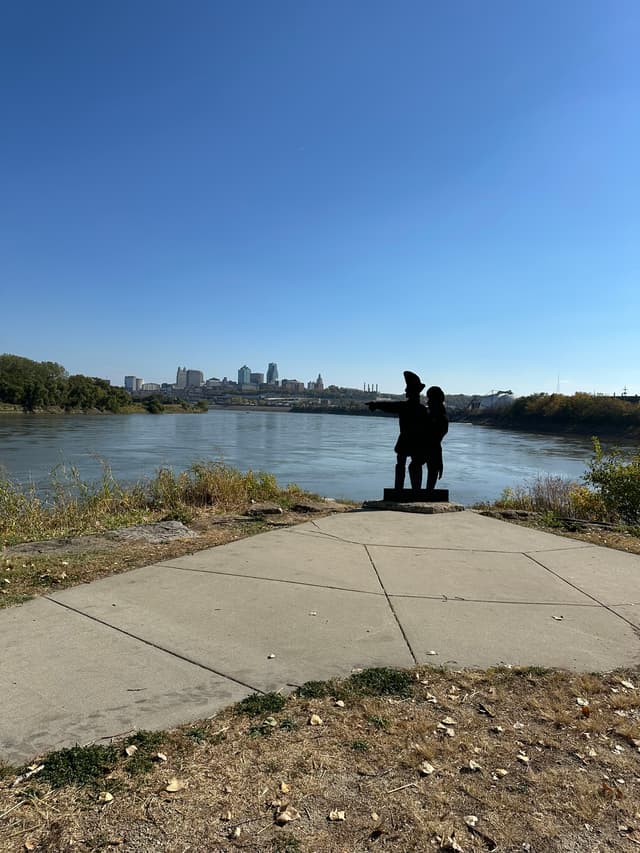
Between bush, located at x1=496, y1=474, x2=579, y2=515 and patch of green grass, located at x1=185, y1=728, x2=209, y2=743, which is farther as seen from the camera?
bush, located at x1=496, y1=474, x2=579, y2=515

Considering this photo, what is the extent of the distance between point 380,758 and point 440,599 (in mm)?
2315

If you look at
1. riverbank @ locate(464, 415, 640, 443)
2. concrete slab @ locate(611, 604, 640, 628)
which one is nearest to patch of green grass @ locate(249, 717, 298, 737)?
concrete slab @ locate(611, 604, 640, 628)

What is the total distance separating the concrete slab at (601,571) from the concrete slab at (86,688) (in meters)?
3.54

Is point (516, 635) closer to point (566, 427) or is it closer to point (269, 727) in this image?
point (269, 727)

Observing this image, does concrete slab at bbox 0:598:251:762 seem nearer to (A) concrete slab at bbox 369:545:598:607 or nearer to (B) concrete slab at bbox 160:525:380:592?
(B) concrete slab at bbox 160:525:380:592

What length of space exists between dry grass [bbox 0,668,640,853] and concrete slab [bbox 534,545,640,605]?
2118 millimetres

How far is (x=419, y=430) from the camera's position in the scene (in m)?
10.0

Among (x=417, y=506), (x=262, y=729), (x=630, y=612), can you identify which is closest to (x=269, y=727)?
(x=262, y=729)

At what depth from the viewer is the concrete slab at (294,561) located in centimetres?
525

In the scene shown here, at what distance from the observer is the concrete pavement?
3.02 meters

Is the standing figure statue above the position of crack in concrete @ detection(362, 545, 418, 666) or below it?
above

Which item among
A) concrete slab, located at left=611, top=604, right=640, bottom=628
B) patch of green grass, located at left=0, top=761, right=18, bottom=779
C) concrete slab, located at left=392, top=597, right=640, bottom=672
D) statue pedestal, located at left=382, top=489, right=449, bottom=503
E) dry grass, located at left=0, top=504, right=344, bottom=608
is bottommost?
dry grass, located at left=0, top=504, right=344, bottom=608

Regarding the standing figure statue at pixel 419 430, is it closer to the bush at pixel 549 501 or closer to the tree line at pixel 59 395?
the bush at pixel 549 501

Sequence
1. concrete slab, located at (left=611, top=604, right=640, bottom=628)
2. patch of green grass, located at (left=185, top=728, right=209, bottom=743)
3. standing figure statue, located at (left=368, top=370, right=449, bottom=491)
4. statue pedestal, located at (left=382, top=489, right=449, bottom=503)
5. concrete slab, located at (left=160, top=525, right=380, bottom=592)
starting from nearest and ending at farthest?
patch of green grass, located at (left=185, top=728, right=209, bottom=743)
concrete slab, located at (left=611, top=604, right=640, bottom=628)
concrete slab, located at (left=160, top=525, right=380, bottom=592)
statue pedestal, located at (left=382, top=489, right=449, bottom=503)
standing figure statue, located at (left=368, top=370, right=449, bottom=491)
